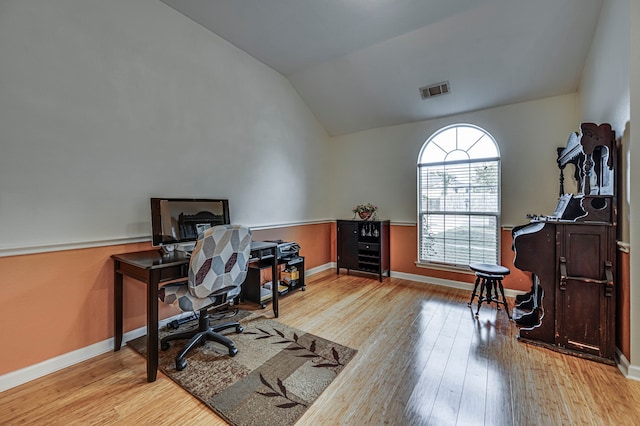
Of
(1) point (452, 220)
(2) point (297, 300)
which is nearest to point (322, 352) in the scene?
(2) point (297, 300)

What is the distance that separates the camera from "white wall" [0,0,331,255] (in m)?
1.88

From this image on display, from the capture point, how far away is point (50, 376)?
6.39 ft

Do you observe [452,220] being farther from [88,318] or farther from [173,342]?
[88,318]

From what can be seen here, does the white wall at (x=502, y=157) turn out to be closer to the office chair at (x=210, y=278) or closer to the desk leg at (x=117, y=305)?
the office chair at (x=210, y=278)

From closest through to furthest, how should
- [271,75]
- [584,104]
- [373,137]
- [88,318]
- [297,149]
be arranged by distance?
[88,318]
[584,104]
[271,75]
[297,149]
[373,137]

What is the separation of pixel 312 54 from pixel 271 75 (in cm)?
70

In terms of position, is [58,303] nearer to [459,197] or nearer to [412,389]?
[412,389]

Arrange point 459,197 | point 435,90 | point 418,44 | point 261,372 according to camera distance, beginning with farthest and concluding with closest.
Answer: point 459,197 → point 435,90 → point 418,44 → point 261,372

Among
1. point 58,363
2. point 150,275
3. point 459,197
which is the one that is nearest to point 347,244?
point 459,197

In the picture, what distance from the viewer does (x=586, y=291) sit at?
2156 millimetres

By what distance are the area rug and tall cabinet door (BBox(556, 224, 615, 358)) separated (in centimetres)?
178

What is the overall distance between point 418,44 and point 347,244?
2952 mm

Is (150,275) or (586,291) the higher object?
(150,275)

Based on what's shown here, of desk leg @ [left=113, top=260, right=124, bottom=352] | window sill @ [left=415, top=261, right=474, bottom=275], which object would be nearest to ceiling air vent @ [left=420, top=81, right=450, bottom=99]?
window sill @ [left=415, top=261, right=474, bottom=275]
